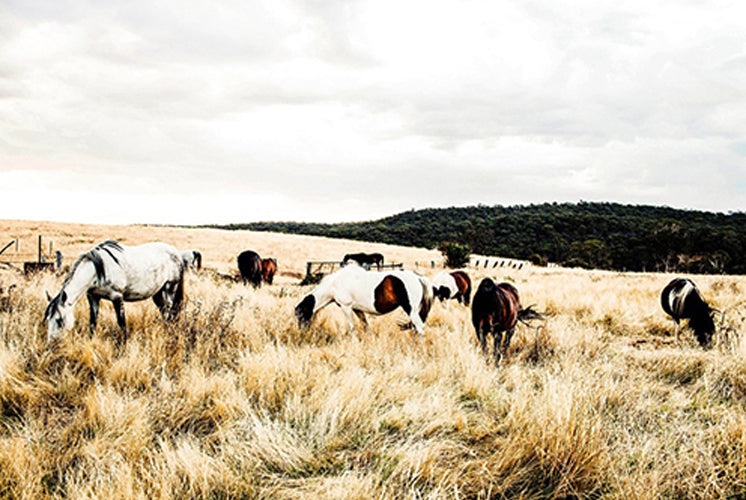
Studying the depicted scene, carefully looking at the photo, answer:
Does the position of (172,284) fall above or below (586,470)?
above

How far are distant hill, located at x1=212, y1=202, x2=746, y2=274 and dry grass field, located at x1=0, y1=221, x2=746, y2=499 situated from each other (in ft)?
105

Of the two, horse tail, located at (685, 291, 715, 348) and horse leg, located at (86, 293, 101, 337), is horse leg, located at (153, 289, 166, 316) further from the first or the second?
horse tail, located at (685, 291, 715, 348)

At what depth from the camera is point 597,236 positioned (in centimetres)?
8325

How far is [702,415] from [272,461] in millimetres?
3996

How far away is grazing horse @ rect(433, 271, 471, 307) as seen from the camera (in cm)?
1262

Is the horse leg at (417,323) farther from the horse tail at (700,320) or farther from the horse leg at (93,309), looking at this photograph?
the horse tail at (700,320)

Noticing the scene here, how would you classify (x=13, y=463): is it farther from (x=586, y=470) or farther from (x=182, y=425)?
(x=586, y=470)

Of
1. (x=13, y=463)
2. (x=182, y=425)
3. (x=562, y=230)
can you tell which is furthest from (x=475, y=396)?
(x=562, y=230)

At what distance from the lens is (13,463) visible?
2666 millimetres

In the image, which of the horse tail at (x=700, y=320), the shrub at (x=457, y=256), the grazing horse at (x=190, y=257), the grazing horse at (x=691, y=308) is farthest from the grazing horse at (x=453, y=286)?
the shrub at (x=457, y=256)

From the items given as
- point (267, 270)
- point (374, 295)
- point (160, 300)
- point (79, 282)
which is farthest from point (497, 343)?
point (267, 270)

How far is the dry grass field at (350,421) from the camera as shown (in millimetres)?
2695

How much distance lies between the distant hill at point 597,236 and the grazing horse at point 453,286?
2536 cm

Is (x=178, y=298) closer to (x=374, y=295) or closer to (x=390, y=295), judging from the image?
(x=374, y=295)
